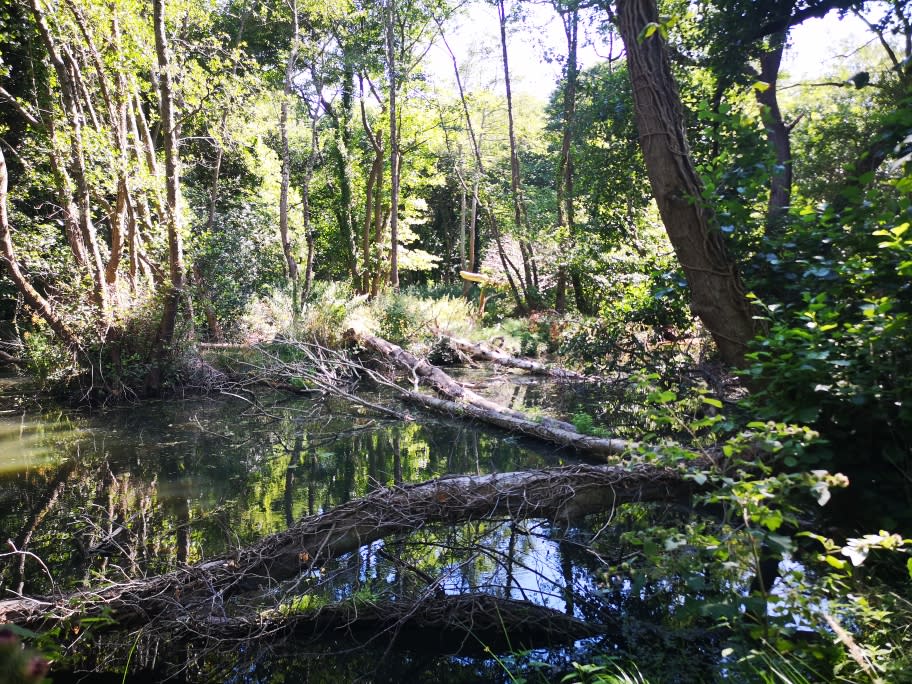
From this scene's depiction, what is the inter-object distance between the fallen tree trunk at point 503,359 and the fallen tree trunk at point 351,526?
678cm

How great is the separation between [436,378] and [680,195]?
6.94m

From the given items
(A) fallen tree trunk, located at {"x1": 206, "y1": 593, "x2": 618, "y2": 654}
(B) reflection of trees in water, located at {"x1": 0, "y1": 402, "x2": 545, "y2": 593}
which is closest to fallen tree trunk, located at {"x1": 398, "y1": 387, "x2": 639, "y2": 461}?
(B) reflection of trees in water, located at {"x1": 0, "y1": 402, "x2": 545, "y2": 593}

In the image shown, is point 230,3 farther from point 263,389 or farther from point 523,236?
point 263,389

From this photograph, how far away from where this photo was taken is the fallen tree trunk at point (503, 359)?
11495 millimetres

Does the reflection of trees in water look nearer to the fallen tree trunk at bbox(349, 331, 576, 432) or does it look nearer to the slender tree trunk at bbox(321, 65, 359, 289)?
the fallen tree trunk at bbox(349, 331, 576, 432)

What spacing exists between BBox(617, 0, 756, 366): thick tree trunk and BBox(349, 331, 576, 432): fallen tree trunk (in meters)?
3.13

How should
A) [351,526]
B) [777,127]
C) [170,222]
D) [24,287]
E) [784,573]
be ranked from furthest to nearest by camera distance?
[170,222] < [24,287] < [777,127] < [351,526] < [784,573]

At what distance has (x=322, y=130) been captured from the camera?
24.8 m

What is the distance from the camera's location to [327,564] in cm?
378

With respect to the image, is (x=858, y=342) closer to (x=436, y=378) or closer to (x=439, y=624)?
(x=439, y=624)

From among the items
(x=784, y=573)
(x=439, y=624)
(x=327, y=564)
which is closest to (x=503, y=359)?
(x=327, y=564)

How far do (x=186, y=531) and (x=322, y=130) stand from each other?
22.9 meters

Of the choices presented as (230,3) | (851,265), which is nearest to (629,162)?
(851,265)

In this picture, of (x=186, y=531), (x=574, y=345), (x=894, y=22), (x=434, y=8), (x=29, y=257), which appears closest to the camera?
(x=186, y=531)
